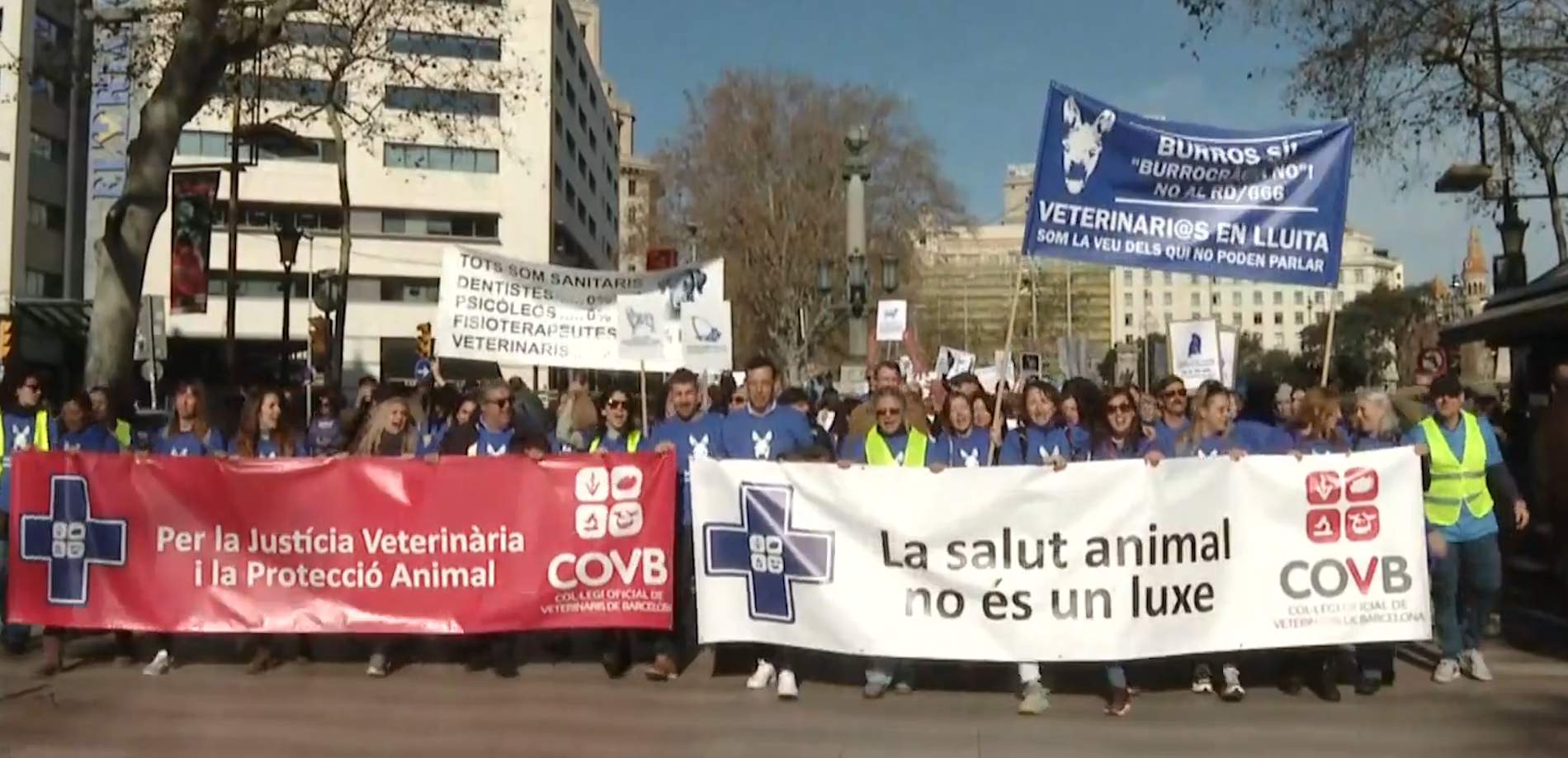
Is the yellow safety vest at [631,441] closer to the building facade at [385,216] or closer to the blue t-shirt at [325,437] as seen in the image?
the blue t-shirt at [325,437]

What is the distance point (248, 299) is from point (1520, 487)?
170 feet

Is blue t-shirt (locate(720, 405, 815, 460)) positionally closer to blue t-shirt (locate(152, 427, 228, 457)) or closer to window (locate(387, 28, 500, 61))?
blue t-shirt (locate(152, 427, 228, 457))

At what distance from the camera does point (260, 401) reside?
28.5ft

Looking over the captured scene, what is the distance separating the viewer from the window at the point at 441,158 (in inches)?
2264

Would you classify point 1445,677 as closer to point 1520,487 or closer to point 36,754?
point 1520,487

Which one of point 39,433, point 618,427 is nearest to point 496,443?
point 618,427

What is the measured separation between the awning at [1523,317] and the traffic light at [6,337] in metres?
21.0

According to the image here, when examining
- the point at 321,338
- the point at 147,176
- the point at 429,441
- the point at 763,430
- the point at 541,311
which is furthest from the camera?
the point at 321,338

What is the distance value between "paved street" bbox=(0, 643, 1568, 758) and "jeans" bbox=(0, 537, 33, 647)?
568mm

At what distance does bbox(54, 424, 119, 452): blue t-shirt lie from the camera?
8.72m

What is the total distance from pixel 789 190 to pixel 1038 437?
4230cm

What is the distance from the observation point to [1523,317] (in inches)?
481

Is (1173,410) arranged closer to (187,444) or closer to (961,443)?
(961,443)

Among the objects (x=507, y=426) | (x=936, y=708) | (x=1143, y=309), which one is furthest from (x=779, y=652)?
(x=1143, y=309)
